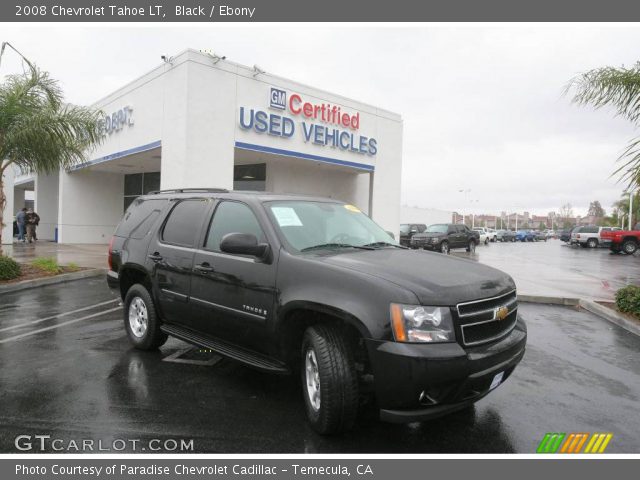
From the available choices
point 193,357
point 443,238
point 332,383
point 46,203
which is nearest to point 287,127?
point 443,238

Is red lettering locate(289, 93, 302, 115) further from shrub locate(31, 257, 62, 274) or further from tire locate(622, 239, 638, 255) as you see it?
tire locate(622, 239, 638, 255)

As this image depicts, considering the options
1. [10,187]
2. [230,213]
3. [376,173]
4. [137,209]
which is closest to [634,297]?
[230,213]

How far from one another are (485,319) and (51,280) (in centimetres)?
1044

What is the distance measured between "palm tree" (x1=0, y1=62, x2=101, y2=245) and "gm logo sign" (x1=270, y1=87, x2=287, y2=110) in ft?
23.7

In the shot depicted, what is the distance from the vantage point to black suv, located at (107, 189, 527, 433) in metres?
2.98

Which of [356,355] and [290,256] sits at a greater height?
[290,256]

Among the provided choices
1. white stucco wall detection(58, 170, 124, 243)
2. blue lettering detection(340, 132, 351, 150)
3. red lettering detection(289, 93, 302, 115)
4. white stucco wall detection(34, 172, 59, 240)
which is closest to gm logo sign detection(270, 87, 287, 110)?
red lettering detection(289, 93, 302, 115)

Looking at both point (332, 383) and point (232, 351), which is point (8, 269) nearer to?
point (232, 351)

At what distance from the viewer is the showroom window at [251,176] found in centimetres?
2075

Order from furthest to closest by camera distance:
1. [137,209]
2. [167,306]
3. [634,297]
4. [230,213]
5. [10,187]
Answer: [10,187]
[634,297]
[137,209]
[167,306]
[230,213]

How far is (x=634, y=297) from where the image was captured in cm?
714

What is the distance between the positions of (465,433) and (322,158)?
16.2 meters

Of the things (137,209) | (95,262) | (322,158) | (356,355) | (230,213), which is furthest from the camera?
(322,158)

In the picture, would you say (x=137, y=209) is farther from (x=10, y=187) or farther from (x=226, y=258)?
(x=10, y=187)
